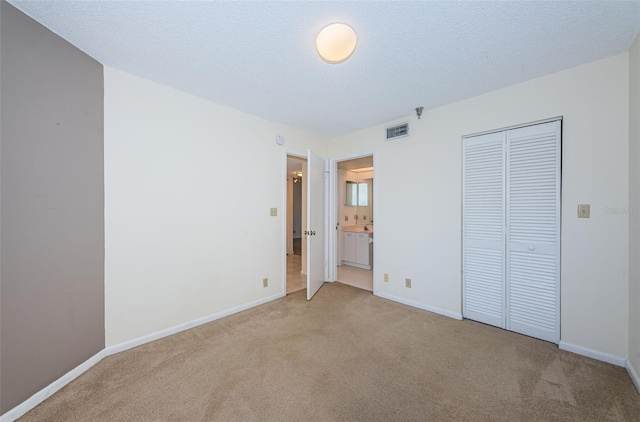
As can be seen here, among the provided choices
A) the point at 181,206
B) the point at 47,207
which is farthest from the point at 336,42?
the point at 47,207

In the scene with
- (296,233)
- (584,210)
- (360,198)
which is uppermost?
(360,198)

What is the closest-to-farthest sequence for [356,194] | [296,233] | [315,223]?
[315,223] < [356,194] < [296,233]

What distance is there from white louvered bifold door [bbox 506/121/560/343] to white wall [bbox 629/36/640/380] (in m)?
0.40

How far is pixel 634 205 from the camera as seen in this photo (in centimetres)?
175

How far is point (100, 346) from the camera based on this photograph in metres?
1.96

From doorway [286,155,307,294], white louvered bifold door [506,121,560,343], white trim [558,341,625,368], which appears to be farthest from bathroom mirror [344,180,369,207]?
white trim [558,341,625,368]

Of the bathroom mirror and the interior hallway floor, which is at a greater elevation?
the bathroom mirror

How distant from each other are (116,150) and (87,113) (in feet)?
1.02

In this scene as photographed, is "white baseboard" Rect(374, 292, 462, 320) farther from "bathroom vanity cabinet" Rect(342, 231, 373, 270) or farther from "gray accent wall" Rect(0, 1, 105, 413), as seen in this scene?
"gray accent wall" Rect(0, 1, 105, 413)

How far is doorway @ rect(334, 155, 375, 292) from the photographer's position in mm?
4617

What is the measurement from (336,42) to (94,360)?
3.03 m

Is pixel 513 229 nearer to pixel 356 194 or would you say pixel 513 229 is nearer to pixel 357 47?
pixel 357 47

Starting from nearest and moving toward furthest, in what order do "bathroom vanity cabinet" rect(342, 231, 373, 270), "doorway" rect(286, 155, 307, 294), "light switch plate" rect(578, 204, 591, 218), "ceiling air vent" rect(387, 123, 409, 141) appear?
"light switch plate" rect(578, 204, 591, 218) < "ceiling air vent" rect(387, 123, 409, 141) < "doorway" rect(286, 155, 307, 294) < "bathroom vanity cabinet" rect(342, 231, 373, 270)

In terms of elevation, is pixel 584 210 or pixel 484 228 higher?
pixel 584 210
